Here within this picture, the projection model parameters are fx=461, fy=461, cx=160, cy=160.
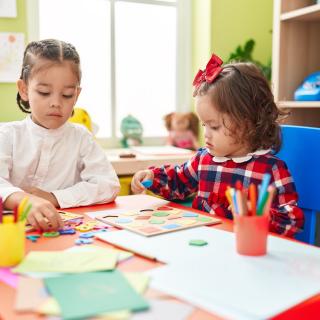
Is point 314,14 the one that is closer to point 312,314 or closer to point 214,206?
point 214,206

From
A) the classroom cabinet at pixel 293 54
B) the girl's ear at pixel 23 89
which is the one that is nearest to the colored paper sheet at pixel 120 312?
the girl's ear at pixel 23 89

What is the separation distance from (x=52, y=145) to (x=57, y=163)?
0.05 meters

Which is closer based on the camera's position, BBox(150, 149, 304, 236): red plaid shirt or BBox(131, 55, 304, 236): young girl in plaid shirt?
BBox(150, 149, 304, 236): red plaid shirt

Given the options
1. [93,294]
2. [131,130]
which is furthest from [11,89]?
[93,294]

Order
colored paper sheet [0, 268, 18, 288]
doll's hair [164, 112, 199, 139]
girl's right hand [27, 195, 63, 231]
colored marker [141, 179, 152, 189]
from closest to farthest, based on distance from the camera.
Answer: colored paper sheet [0, 268, 18, 288] < girl's right hand [27, 195, 63, 231] < colored marker [141, 179, 152, 189] < doll's hair [164, 112, 199, 139]

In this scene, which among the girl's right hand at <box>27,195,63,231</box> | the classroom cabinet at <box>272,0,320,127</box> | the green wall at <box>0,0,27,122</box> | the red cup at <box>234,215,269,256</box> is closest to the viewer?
the red cup at <box>234,215,269,256</box>

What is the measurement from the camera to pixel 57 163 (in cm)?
125

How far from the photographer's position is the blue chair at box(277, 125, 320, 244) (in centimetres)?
114

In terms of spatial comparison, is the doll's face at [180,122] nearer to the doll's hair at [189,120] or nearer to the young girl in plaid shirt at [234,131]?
the doll's hair at [189,120]

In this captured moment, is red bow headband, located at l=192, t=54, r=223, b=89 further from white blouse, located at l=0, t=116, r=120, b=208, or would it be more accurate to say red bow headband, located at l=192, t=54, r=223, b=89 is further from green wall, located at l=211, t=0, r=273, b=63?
green wall, located at l=211, t=0, r=273, b=63

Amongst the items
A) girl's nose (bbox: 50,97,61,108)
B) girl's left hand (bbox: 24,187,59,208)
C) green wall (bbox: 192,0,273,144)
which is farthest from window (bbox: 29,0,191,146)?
girl's left hand (bbox: 24,187,59,208)

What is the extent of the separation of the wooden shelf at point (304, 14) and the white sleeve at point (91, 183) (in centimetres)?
115

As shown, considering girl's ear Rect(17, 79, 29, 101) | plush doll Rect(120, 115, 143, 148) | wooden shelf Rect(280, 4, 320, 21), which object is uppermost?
wooden shelf Rect(280, 4, 320, 21)

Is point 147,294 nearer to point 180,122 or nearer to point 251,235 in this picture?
point 251,235
